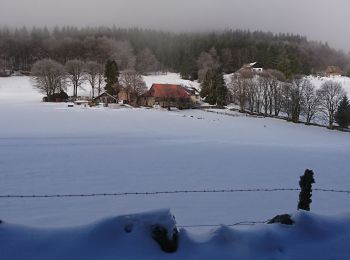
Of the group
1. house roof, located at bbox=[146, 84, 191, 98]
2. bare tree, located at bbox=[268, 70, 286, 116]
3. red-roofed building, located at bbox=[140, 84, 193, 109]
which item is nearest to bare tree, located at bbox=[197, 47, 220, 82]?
house roof, located at bbox=[146, 84, 191, 98]

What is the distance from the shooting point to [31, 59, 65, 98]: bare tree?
332 feet

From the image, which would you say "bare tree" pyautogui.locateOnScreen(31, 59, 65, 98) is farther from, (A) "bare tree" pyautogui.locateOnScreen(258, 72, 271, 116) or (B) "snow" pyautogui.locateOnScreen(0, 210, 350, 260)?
(B) "snow" pyautogui.locateOnScreen(0, 210, 350, 260)

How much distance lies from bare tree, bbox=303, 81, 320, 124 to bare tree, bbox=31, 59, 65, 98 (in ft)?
193

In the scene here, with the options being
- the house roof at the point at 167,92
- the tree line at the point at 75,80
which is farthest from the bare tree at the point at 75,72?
the house roof at the point at 167,92

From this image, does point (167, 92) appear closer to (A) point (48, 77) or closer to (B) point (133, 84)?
(B) point (133, 84)

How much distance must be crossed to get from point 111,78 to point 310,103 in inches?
1954

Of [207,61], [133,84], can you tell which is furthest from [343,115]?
[207,61]

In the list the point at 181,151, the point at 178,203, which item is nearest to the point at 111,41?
the point at 181,151

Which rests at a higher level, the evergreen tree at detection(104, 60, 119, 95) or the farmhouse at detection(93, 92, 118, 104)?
the evergreen tree at detection(104, 60, 119, 95)

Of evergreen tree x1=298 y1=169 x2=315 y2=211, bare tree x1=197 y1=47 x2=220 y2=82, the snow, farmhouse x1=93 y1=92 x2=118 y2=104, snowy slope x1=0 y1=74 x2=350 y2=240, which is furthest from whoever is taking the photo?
bare tree x1=197 y1=47 x2=220 y2=82

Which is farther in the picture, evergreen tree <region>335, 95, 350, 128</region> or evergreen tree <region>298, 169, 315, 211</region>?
evergreen tree <region>335, 95, 350, 128</region>

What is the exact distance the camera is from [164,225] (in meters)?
7.98

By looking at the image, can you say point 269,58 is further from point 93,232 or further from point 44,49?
point 93,232

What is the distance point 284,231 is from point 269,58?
146640 millimetres
